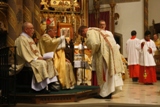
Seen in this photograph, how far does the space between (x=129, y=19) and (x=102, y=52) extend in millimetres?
9920

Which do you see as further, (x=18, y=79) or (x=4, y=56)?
(x=18, y=79)

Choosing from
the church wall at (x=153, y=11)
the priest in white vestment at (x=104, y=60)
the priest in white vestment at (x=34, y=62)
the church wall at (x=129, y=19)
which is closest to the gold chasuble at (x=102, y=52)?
the priest in white vestment at (x=104, y=60)

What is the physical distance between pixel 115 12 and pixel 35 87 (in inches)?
426

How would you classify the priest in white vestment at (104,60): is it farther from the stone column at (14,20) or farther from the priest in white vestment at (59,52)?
the stone column at (14,20)

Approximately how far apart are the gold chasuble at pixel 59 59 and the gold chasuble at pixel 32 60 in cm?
45

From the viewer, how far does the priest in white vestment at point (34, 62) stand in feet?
23.6

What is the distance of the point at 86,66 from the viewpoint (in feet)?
31.3

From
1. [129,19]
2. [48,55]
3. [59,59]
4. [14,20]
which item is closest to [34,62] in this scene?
[48,55]

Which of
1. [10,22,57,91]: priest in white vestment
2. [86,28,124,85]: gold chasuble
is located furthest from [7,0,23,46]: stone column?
[86,28,124,85]: gold chasuble

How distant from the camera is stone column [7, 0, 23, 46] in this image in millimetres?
9938

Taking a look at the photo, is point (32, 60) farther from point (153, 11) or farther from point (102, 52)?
point (153, 11)

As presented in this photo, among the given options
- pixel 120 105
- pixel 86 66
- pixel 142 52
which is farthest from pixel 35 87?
pixel 142 52

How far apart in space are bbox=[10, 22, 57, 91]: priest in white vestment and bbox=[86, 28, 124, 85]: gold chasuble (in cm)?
94

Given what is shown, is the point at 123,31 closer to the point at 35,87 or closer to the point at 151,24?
the point at 151,24
